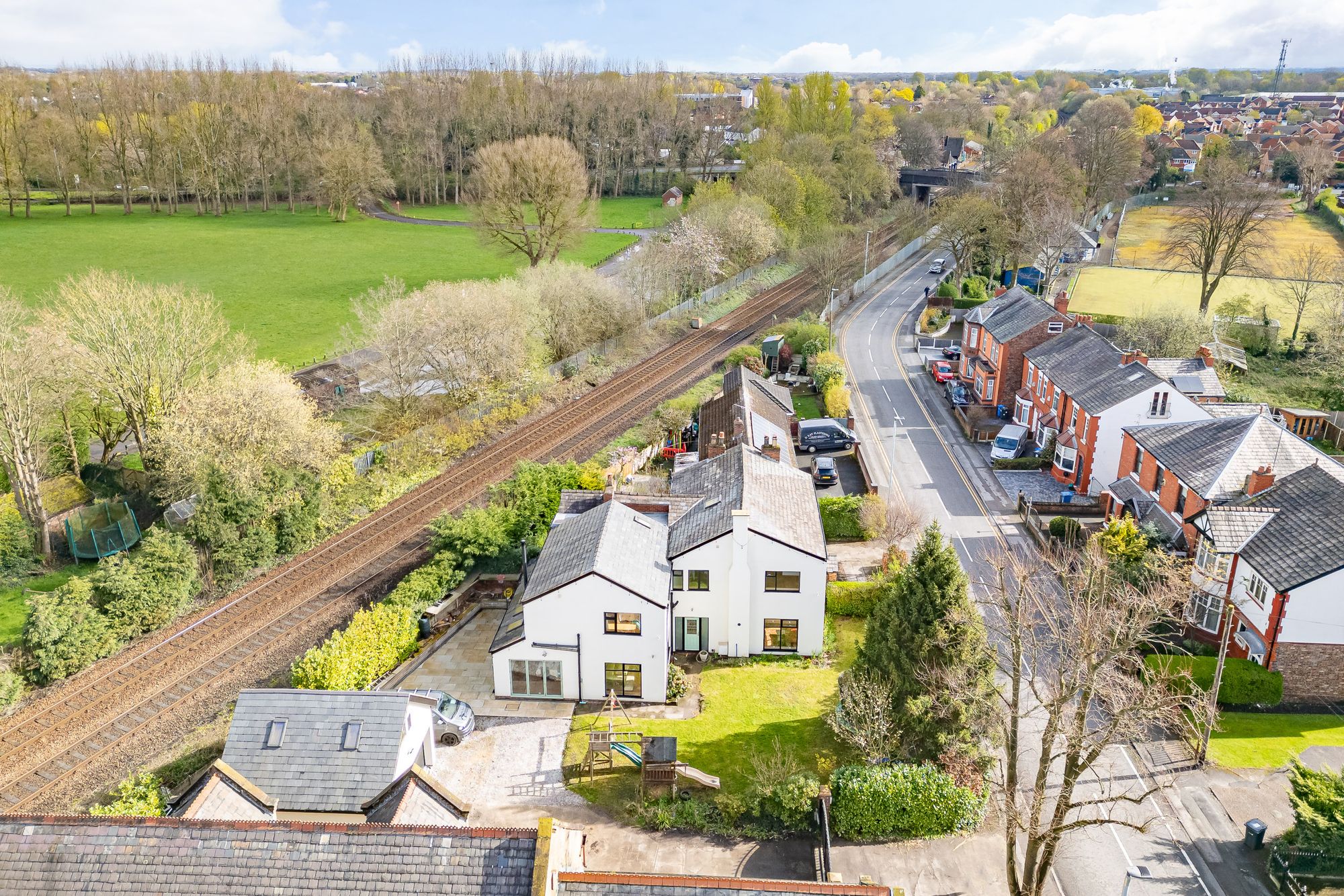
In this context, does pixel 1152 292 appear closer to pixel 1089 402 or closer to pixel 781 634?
pixel 1089 402

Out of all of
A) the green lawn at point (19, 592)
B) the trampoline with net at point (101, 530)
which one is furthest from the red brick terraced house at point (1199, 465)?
the trampoline with net at point (101, 530)

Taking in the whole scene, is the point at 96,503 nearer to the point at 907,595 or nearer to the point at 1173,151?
the point at 907,595

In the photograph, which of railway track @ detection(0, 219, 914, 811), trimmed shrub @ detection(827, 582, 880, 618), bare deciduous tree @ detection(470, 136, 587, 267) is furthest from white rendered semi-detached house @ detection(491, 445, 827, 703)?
bare deciduous tree @ detection(470, 136, 587, 267)

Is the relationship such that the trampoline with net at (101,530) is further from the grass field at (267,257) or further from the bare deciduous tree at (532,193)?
the bare deciduous tree at (532,193)

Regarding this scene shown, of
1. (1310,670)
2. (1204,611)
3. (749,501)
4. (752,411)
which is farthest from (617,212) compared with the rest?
(1310,670)

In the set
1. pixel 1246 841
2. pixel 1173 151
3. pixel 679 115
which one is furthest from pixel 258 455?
pixel 1173 151
